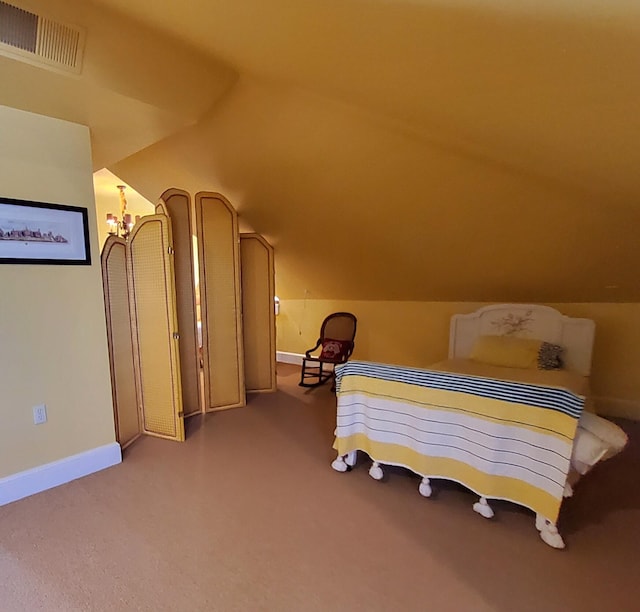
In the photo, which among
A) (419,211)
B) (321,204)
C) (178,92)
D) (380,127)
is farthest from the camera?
(321,204)

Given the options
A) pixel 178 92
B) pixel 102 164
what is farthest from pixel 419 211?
Result: pixel 102 164

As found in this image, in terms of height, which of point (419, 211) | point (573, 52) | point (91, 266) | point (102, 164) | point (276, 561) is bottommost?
point (276, 561)

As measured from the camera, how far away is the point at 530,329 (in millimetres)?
3799

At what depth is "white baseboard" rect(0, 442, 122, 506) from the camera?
2.30 metres

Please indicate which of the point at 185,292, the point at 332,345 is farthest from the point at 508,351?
the point at 185,292

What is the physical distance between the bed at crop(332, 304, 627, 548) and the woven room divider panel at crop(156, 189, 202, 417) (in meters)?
1.66

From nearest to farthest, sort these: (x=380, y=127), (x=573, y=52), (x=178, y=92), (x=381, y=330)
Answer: (x=573, y=52), (x=178, y=92), (x=380, y=127), (x=381, y=330)

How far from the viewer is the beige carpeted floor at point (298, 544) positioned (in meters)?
1.58

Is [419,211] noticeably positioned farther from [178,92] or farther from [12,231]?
[12,231]

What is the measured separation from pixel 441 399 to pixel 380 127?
183 cm

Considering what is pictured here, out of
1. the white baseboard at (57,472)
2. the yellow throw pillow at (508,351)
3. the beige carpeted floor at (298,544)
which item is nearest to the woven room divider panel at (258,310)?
the beige carpeted floor at (298,544)

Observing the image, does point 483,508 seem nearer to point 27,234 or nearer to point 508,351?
point 508,351

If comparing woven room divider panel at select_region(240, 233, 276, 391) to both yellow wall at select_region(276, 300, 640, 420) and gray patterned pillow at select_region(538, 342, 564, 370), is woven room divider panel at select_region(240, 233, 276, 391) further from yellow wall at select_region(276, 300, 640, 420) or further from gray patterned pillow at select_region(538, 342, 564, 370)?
gray patterned pillow at select_region(538, 342, 564, 370)

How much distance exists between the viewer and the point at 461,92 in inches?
65.2
